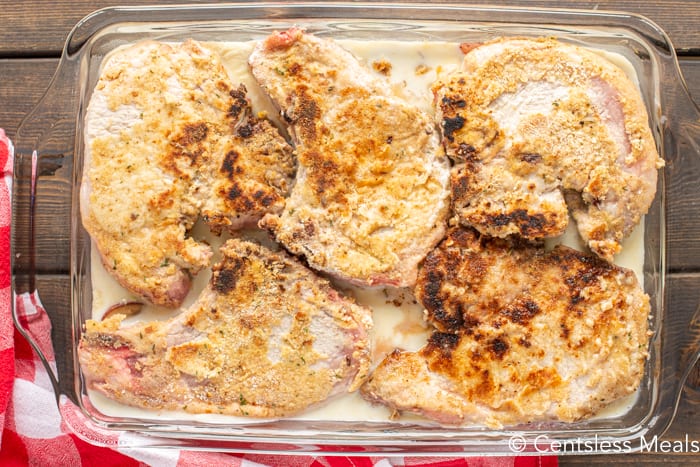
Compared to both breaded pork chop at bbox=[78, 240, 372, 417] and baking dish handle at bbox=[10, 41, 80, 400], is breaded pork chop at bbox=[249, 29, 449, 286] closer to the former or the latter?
breaded pork chop at bbox=[78, 240, 372, 417]

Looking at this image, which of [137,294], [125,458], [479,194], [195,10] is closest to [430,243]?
[479,194]

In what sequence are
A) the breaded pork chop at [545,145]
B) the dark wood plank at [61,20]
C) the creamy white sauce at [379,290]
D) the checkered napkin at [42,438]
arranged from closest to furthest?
1. the breaded pork chop at [545,145]
2. the creamy white sauce at [379,290]
3. the checkered napkin at [42,438]
4. the dark wood plank at [61,20]

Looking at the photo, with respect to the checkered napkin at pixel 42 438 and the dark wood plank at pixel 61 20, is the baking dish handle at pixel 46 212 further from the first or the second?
the dark wood plank at pixel 61 20

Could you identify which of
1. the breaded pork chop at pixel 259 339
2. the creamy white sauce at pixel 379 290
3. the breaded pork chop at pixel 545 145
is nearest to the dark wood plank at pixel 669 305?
the creamy white sauce at pixel 379 290

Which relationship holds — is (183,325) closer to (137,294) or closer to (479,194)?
(137,294)

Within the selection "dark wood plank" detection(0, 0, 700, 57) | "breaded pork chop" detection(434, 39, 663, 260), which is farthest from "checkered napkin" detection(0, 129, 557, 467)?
"breaded pork chop" detection(434, 39, 663, 260)

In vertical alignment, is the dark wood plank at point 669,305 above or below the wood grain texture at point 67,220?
below
